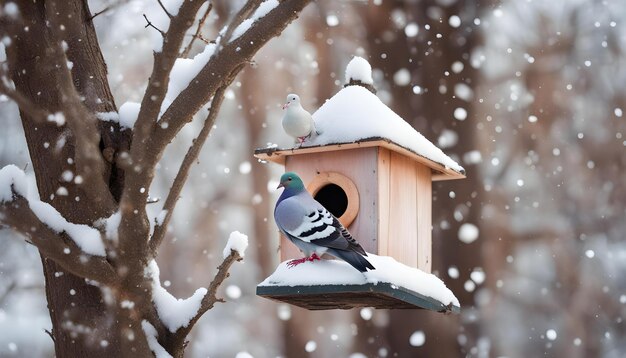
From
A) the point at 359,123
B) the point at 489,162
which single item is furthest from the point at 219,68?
the point at 489,162

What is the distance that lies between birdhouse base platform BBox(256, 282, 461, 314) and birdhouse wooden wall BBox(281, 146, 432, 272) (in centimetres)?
21

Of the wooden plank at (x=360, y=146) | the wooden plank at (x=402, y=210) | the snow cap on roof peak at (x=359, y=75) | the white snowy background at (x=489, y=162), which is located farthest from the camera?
the white snowy background at (x=489, y=162)

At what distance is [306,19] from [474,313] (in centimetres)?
300

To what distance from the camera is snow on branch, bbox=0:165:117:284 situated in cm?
289

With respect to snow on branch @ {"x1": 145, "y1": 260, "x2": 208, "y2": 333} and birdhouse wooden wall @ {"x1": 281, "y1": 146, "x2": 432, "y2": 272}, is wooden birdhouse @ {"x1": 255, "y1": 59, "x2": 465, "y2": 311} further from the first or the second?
snow on branch @ {"x1": 145, "y1": 260, "x2": 208, "y2": 333}

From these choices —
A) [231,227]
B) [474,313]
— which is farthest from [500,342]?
[231,227]

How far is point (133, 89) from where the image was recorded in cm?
923

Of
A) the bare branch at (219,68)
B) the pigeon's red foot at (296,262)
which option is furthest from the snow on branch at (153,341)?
the pigeon's red foot at (296,262)

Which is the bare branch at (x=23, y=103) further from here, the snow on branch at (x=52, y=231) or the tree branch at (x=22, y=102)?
the snow on branch at (x=52, y=231)

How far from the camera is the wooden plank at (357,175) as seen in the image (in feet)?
12.6

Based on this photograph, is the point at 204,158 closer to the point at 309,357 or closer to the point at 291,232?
the point at 309,357

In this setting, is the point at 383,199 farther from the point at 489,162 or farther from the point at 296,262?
the point at 489,162

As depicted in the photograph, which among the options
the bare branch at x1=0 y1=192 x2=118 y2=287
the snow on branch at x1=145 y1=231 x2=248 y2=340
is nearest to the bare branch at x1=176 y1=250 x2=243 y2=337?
the snow on branch at x1=145 y1=231 x2=248 y2=340

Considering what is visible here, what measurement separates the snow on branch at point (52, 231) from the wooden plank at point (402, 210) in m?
1.30
